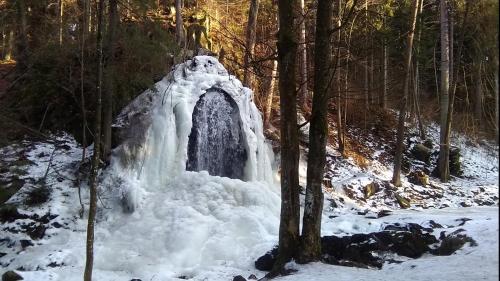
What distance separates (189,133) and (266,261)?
4.82 m

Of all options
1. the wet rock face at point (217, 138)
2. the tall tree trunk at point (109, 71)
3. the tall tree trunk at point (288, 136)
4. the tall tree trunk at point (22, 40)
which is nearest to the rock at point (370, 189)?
the wet rock face at point (217, 138)

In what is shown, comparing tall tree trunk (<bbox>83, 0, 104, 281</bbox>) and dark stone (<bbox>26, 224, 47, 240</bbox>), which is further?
dark stone (<bbox>26, 224, 47, 240</bbox>)

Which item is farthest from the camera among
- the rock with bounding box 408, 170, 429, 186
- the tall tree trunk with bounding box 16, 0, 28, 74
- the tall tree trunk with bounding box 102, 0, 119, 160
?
the rock with bounding box 408, 170, 429, 186

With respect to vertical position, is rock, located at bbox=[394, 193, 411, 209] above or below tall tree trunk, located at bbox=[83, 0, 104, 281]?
below

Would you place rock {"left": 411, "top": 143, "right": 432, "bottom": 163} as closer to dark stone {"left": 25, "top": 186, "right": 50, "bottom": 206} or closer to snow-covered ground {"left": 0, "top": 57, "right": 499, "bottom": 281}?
snow-covered ground {"left": 0, "top": 57, "right": 499, "bottom": 281}

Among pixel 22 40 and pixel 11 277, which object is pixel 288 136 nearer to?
pixel 11 277

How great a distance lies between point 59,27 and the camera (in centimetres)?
1362

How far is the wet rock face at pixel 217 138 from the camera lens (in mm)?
13391

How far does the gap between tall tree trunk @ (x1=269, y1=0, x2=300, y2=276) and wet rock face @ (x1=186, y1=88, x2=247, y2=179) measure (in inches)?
208

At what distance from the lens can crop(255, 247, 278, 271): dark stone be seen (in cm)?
918

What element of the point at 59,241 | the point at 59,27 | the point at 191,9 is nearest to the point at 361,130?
the point at 191,9

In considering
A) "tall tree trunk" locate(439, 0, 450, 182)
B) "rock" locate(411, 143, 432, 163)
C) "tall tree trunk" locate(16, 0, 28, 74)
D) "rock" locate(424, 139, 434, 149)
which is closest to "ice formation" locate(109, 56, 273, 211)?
"tall tree trunk" locate(16, 0, 28, 74)

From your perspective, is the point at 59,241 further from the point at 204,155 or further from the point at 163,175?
the point at 204,155

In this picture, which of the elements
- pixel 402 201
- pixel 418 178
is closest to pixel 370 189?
pixel 402 201
